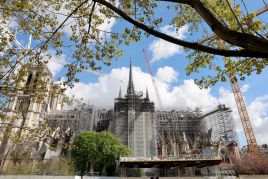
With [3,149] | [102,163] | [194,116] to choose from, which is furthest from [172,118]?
[3,149]

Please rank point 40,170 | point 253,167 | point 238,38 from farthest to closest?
point 253,167 < point 40,170 < point 238,38

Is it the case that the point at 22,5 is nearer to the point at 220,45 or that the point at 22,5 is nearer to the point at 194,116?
the point at 220,45

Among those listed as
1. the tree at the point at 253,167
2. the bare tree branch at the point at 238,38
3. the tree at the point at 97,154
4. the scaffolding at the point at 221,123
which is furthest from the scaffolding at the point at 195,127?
the bare tree branch at the point at 238,38

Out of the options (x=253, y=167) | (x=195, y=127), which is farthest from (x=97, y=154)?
(x=195, y=127)

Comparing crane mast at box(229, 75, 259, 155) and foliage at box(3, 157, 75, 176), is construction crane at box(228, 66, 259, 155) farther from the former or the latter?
foliage at box(3, 157, 75, 176)

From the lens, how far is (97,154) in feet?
149

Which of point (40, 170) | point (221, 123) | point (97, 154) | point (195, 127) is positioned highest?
point (221, 123)

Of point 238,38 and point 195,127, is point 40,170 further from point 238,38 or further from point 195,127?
point 195,127

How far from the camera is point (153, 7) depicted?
343 inches

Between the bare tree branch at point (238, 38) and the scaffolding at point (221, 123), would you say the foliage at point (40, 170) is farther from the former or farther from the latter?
the scaffolding at point (221, 123)

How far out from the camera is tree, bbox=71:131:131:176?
4509cm

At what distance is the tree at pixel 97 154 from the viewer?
45.1m

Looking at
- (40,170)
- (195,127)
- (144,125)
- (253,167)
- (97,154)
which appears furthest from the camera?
(195,127)

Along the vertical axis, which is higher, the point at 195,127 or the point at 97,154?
the point at 195,127
